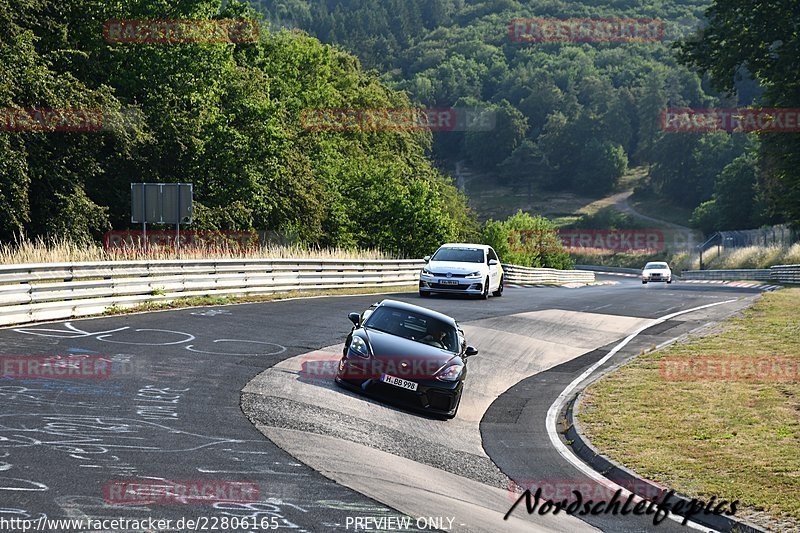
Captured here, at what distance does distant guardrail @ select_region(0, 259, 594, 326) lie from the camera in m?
17.8

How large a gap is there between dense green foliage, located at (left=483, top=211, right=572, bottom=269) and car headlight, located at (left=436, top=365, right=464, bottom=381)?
225 feet

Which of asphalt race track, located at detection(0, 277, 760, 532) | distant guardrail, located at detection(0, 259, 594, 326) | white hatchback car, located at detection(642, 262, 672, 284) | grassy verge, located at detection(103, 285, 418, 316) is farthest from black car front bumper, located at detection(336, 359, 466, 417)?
white hatchback car, located at detection(642, 262, 672, 284)

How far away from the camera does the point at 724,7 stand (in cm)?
4275

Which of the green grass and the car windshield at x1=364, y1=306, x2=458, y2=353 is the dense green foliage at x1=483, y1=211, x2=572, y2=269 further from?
the green grass

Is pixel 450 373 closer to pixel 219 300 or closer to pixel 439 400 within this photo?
pixel 439 400

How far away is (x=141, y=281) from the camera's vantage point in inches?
854

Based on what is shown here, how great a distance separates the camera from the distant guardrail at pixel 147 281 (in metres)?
17.8

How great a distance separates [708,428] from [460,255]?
1730cm

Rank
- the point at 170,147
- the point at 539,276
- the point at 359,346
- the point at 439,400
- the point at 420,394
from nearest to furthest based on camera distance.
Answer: the point at 420,394, the point at 439,400, the point at 359,346, the point at 170,147, the point at 539,276

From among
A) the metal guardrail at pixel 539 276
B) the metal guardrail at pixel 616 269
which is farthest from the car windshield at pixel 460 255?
the metal guardrail at pixel 616 269

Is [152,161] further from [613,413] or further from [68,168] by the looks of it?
[613,413]

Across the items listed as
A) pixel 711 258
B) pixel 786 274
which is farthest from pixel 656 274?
pixel 711 258

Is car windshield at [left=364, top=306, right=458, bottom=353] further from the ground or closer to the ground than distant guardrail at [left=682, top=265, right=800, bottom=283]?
further from the ground

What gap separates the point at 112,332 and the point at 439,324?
625 centimetres
